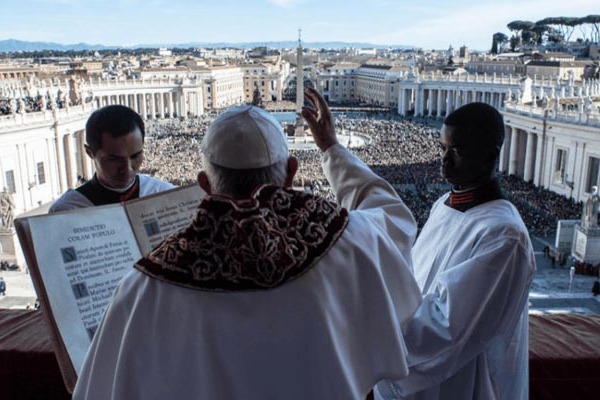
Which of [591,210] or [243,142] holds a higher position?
[243,142]

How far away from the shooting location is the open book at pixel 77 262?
2000 millimetres

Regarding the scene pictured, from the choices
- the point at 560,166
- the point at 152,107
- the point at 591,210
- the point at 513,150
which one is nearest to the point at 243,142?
the point at 591,210

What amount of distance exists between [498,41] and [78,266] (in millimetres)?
114616

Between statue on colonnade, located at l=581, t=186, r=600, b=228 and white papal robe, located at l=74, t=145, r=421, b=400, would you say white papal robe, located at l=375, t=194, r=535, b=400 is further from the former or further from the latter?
statue on colonnade, located at l=581, t=186, r=600, b=228

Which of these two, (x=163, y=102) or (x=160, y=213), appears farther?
(x=163, y=102)

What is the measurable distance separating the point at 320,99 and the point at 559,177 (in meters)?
30.3

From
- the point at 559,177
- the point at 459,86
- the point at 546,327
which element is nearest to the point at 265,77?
the point at 459,86

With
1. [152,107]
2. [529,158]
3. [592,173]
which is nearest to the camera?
[592,173]

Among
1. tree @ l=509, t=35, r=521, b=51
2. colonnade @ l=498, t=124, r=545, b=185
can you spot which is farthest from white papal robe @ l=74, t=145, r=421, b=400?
tree @ l=509, t=35, r=521, b=51

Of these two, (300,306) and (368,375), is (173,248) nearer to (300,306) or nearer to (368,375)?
(300,306)

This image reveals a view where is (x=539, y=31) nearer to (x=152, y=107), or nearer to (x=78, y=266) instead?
(x=152, y=107)

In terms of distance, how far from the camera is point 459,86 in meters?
59.8

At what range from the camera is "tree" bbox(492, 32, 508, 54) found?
106 meters

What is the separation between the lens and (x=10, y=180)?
2664cm
